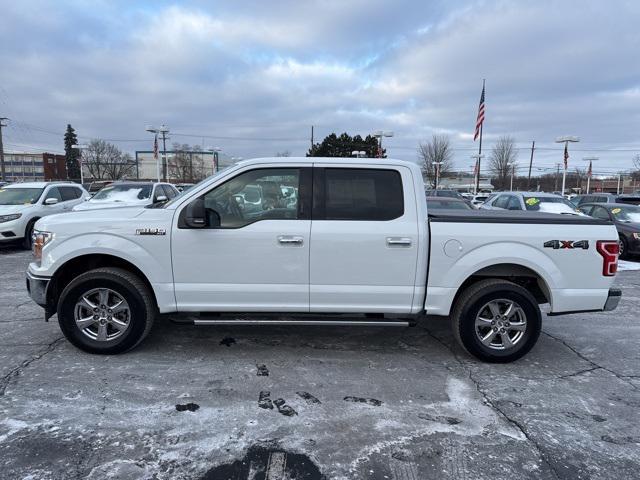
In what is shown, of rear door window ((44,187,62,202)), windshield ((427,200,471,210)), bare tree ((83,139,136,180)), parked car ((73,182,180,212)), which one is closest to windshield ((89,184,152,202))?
parked car ((73,182,180,212))

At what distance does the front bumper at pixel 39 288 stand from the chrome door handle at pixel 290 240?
2313 millimetres

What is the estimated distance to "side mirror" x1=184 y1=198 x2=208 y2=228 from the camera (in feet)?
13.1

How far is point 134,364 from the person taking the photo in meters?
4.19

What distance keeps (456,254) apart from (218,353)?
2557mm

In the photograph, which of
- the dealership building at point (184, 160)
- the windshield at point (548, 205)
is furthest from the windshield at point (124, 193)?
the dealership building at point (184, 160)

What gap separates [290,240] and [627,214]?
12.1 metres

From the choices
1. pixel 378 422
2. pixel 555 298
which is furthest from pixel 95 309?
pixel 555 298

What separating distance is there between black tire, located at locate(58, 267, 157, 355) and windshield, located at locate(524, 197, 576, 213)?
11571 millimetres

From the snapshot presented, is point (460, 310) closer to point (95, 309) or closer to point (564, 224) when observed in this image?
point (564, 224)

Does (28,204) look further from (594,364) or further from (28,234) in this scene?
(594,364)

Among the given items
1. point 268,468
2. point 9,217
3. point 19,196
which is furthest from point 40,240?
point 19,196

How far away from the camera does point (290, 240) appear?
4.11 metres

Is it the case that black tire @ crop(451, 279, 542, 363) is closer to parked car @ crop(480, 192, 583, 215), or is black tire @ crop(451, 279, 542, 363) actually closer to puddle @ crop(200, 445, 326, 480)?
puddle @ crop(200, 445, 326, 480)

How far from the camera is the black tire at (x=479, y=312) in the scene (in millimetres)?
4211
